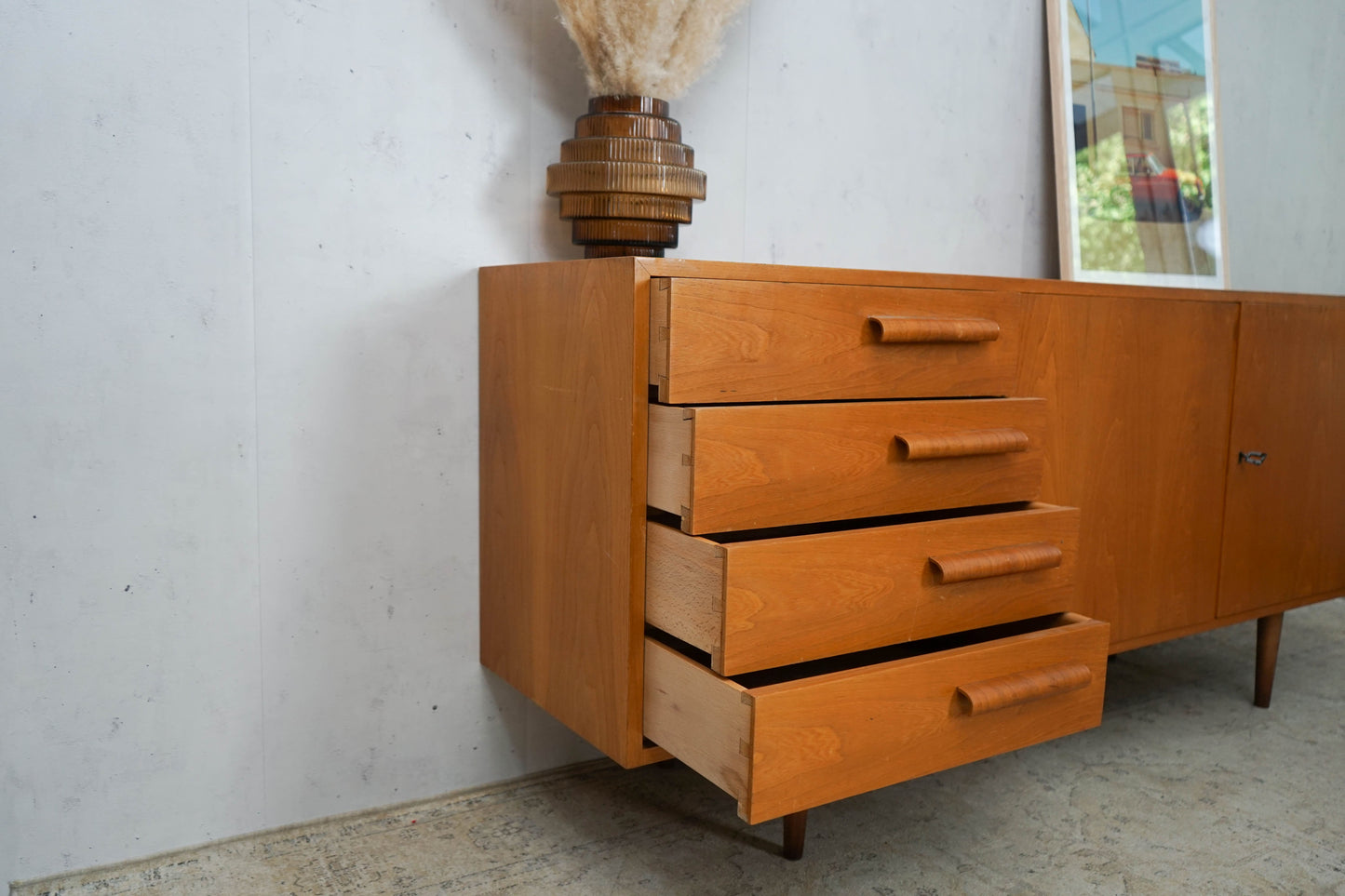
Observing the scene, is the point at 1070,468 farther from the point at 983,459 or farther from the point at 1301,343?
the point at 1301,343

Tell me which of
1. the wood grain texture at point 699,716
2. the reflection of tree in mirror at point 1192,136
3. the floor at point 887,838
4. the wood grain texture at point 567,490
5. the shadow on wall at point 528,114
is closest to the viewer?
the wood grain texture at point 699,716

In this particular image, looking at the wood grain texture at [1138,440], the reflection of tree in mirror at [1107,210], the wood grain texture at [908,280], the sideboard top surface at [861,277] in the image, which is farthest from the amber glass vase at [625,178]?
the reflection of tree in mirror at [1107,210]

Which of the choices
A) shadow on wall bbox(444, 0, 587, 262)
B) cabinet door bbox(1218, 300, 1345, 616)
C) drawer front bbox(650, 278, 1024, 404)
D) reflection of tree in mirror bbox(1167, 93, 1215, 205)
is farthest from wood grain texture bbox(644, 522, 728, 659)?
reflection of tree in mirror bbox(1167, 93, 1215, 205)

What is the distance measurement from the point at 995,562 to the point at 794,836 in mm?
446

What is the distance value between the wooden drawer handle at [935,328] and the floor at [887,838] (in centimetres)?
69

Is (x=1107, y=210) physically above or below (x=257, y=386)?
above

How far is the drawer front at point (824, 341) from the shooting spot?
3.45 feet

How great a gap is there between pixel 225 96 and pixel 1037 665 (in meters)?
1.19

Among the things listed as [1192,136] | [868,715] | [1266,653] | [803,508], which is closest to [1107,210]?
[1192,136]

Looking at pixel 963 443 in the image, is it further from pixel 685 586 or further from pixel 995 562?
pixel 685 586

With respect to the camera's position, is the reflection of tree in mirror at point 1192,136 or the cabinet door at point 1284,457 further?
the reflection of tree in mirror at point 1192,136

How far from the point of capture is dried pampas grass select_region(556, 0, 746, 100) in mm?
1306

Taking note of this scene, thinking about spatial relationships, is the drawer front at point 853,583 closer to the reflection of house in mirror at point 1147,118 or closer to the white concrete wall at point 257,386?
the white concrete wall at point 257,386

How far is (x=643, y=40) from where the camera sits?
132cm
